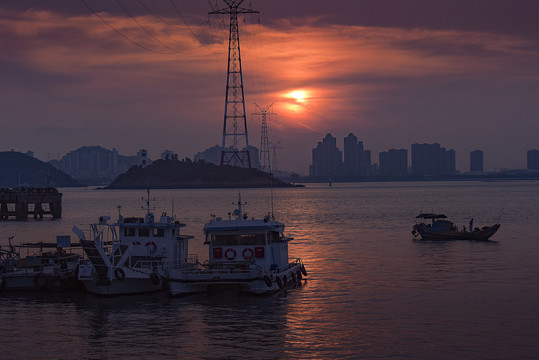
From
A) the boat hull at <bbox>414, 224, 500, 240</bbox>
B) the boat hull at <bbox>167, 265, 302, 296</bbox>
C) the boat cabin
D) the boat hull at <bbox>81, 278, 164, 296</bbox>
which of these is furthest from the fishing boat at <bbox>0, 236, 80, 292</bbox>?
the boat hull at <bbox>414, 224, 500, 240</bbox>

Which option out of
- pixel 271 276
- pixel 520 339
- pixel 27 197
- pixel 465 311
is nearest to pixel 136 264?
pixel 271 276

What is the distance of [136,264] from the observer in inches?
1686

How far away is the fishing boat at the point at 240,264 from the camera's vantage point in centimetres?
4106

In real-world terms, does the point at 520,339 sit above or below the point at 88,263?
below

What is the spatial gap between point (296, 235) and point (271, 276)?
5006 centimetres

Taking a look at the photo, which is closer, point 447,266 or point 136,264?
point 136,264

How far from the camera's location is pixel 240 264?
4200cm

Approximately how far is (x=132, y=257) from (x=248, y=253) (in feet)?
24.6

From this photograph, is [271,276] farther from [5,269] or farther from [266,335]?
[5,269]

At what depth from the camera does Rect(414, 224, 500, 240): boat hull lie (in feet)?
259

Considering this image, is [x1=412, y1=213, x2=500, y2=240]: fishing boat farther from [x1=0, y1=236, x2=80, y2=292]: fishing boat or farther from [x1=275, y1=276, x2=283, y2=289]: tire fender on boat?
[x1=0, y1=236, x2=80, y2=292]: fishing boat

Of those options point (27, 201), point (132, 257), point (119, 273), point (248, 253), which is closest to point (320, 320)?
point (248, 253)

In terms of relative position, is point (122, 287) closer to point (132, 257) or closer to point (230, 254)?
point (132, 257)

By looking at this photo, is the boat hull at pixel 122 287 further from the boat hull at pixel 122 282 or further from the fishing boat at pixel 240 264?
the fishing boat at pixel 240 264
